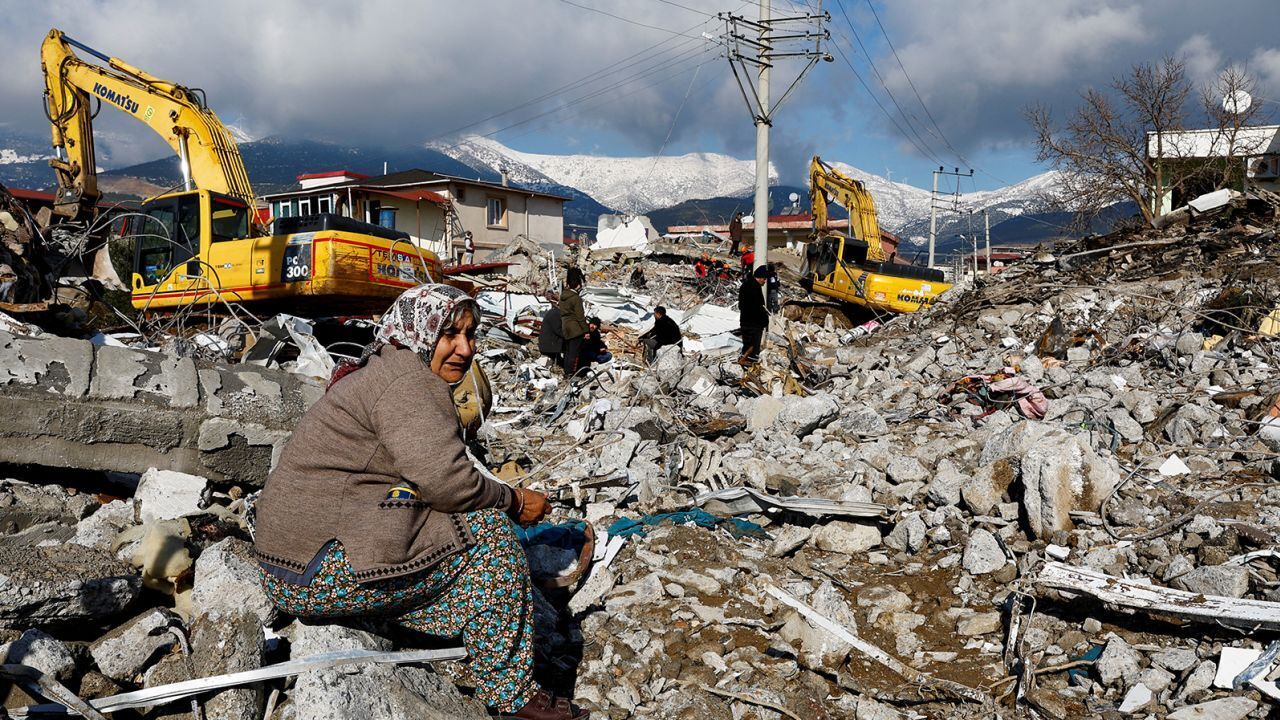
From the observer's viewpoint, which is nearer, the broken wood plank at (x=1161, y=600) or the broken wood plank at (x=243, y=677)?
the broken wood plank at (x=243, y=677)

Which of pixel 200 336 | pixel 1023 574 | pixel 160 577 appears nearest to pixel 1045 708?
pixel 1023 574

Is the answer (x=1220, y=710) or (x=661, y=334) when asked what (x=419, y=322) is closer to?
(x=1220, y=710)

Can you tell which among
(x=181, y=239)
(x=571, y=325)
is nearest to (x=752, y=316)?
(x=571, y=325)

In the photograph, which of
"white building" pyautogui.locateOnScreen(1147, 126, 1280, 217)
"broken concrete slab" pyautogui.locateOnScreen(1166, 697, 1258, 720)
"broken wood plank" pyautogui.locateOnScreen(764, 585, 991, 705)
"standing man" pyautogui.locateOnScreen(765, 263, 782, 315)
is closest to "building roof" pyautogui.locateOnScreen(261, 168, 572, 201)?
"standing man" pyautogui.locateOnScreen(765, 263, 782, 315)

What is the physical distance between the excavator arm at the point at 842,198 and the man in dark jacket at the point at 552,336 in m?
10.8

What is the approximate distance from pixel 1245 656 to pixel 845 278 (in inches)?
537

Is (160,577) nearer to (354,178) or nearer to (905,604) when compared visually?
(905,604)

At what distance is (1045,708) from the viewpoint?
9.24 feet

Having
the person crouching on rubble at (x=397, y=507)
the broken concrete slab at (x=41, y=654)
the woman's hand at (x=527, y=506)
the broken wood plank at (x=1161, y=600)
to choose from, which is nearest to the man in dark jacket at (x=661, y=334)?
the broken wood plank at (x=1161, y=600)

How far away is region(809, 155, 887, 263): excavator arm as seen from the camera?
19.7 metres

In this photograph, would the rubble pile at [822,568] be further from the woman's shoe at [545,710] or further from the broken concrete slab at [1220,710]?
the woman's shoe at [545,710]

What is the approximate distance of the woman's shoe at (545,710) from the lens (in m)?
2.58

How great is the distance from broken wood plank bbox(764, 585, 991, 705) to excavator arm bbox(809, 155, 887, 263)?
55.6 feet

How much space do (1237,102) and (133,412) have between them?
95.7 feet
